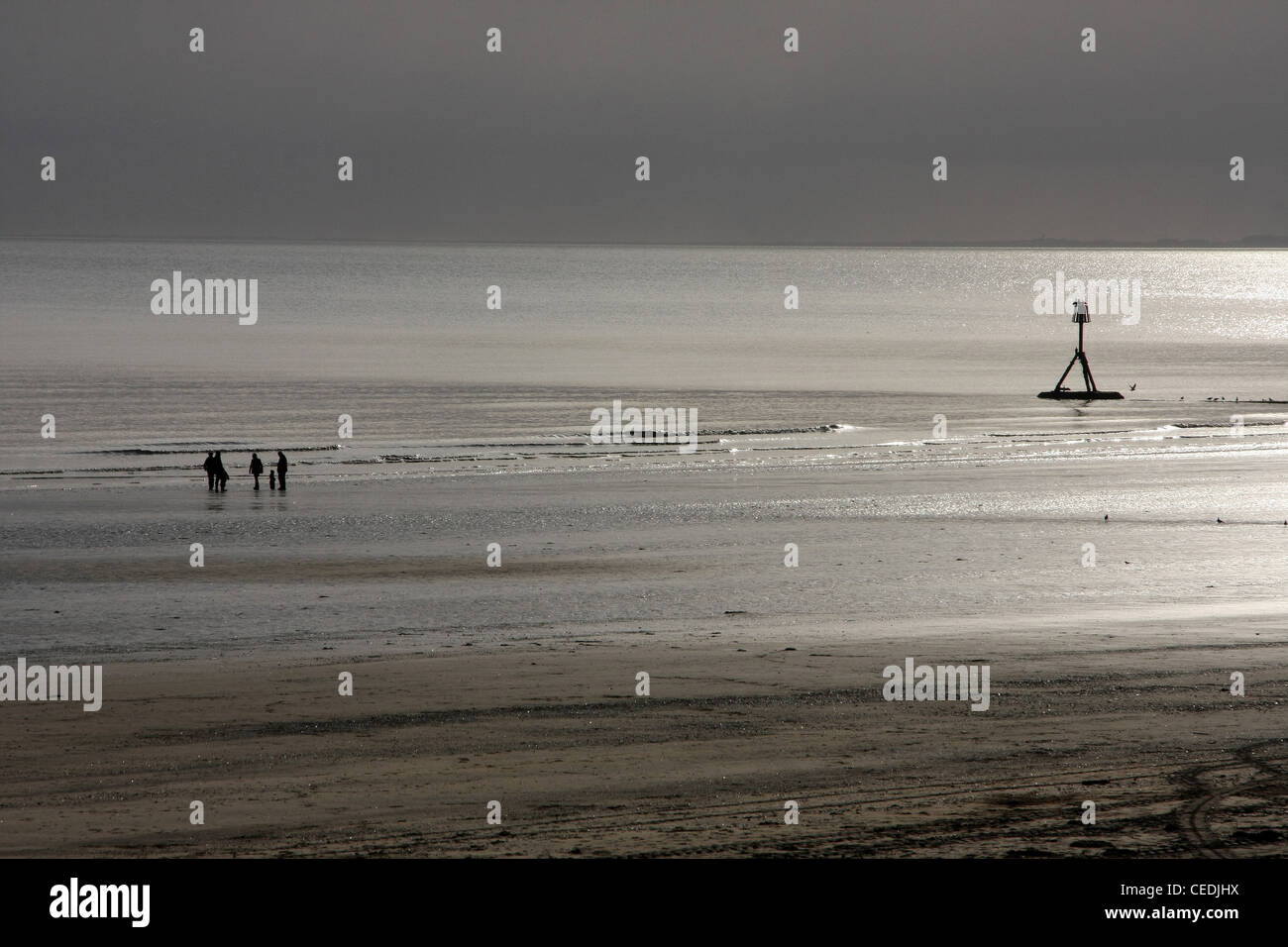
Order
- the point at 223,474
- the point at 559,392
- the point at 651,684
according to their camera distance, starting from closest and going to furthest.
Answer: the point at 651,684
the point at 223,474
the point at 559,392

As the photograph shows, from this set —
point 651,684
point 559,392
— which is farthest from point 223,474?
point 559,392

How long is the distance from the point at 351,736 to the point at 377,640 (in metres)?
5.73

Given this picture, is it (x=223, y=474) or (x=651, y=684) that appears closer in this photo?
(x=651, y=684)

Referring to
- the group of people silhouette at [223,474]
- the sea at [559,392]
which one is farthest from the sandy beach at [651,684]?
the sea at [559,392]

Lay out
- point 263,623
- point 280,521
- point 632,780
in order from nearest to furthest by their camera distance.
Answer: point 632,780 < point 263,623 < point 280,521

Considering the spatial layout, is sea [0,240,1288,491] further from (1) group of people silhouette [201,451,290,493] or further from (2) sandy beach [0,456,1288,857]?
(2) sandy beach [0,456,1288,857]

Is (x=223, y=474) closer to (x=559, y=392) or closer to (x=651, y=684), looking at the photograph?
(x=651, y=684)

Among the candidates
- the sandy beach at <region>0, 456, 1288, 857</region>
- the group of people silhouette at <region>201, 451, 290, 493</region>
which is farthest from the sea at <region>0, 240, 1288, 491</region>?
the sandy beach at <region>0, 456, 1288, 857</region>

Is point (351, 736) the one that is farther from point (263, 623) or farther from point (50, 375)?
point (50, 375)

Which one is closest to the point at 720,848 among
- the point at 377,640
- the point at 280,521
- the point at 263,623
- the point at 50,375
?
the point at 377,640

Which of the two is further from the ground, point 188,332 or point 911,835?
point 188,332

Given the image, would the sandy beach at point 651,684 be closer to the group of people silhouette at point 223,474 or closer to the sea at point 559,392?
the group of people silhouette at point 223,474

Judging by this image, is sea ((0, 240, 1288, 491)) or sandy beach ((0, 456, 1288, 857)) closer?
sandy beach ((0, 456, 1288, 857))

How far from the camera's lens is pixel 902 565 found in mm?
26281
